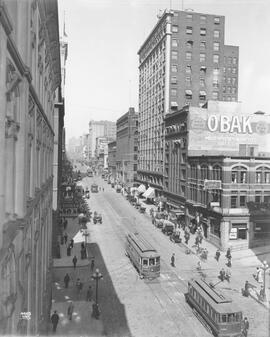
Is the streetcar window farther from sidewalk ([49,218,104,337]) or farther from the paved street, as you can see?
sidewalk ([49,218,104,337])

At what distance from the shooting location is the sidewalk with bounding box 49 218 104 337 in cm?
2041

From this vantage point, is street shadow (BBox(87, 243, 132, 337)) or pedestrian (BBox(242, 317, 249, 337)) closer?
pedestrian (BBox(242, 317, 249, 337))

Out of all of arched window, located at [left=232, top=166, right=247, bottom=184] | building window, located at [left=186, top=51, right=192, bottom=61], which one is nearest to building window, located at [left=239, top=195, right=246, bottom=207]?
arched window, located at [left=232, top=166, right=247, bottom=184]

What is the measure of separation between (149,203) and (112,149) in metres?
88.4

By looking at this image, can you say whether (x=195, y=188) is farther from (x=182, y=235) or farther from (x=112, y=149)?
(x=112, y=149)

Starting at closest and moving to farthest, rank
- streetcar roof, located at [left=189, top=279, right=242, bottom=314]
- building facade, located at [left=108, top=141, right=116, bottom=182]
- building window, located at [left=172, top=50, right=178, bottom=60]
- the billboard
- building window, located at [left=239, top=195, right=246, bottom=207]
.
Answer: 1. streetcar roof, located at [left=189, top=279, right=242, bottom=314]
2. building window, located at [left=239, top=195, right=246, bottom=207]
3. the billboard
4. building window, located at [left=172, top=50, right=178, bottom=60]
5. building facade, located at [left=108, top=141, right=116, bottom=182]

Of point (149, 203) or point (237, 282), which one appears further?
point (149, 203)

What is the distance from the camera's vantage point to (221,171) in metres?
42.9

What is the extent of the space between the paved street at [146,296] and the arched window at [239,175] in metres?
8.49

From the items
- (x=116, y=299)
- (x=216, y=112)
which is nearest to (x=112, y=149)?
(x=216, y=112)

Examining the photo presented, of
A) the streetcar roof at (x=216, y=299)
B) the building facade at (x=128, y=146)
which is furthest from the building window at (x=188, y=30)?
the streetcar roof at (x=216, y=299)

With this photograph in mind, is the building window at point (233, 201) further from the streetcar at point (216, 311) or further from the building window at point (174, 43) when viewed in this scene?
the building window at point (174, 43)

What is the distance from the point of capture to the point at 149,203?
260 feet

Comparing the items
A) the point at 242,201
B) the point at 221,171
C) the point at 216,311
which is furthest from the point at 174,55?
the point at 216,311
